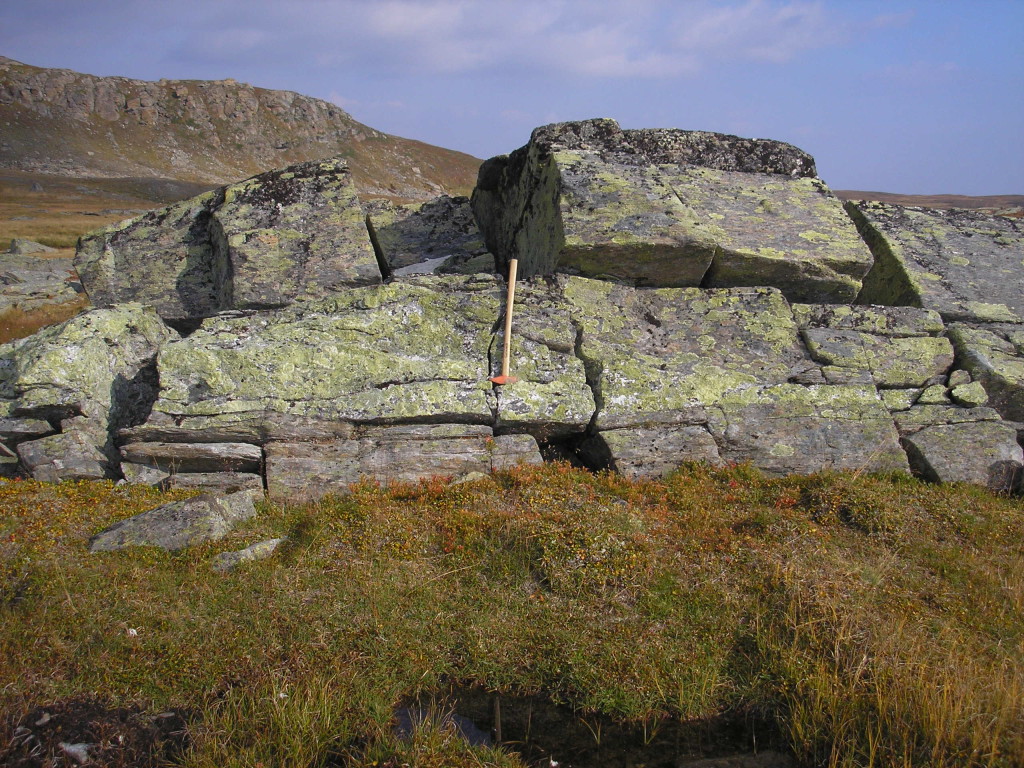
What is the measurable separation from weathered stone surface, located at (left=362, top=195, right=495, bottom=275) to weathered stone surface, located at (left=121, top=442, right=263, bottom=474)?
673 cm

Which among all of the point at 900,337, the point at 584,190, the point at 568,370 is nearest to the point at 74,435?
the point at 568,370

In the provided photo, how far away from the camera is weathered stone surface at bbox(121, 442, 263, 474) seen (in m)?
8.65

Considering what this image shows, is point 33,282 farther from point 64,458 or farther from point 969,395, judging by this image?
point 969,395

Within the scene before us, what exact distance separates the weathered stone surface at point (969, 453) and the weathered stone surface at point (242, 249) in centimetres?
1001

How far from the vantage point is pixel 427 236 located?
52.3 ft

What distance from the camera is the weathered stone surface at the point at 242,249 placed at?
493 inches

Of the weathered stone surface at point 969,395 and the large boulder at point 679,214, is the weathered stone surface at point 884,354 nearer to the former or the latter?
the weathered stone surface at point 969,395

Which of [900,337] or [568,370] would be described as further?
[900,337]

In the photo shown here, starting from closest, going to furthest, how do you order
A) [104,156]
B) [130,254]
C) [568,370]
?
[568,370]
[130,254]
[104,156]

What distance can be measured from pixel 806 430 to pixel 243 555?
7.95 metres

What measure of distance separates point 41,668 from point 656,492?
677 cm

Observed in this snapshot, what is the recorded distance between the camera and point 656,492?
844 cm

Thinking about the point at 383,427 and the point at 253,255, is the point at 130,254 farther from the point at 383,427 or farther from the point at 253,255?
the point at 383,427

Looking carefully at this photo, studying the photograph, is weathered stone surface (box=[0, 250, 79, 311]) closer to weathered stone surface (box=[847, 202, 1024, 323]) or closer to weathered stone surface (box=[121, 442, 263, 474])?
weathered stone surface (box=[121, 442, 263, 474])
